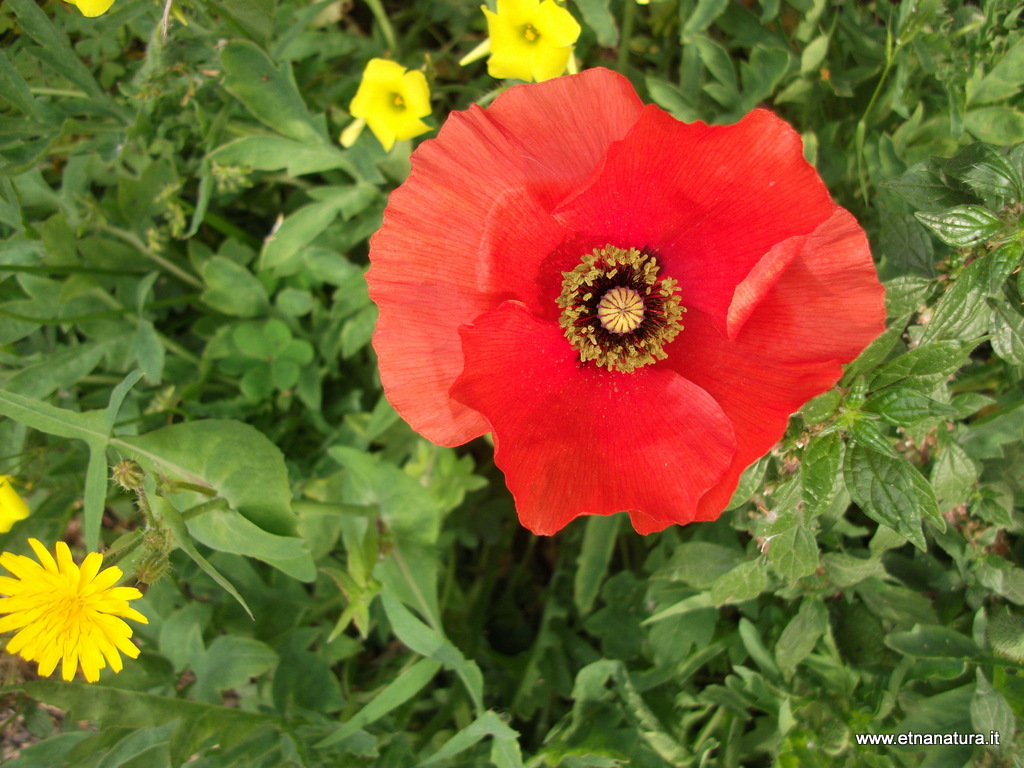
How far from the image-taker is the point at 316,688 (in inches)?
101

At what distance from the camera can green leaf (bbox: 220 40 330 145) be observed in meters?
2.32

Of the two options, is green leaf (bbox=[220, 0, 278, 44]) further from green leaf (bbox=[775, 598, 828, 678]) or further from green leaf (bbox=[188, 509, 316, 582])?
green leaf (bbox=[775, 598, 828, 678])

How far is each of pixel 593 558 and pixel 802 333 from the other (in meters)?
1.23

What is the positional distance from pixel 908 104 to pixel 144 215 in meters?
2.70

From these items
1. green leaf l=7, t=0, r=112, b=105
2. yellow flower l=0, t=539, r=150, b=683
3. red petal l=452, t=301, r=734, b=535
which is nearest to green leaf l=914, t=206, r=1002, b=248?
red petal l=452, t=301, r=734, b=535

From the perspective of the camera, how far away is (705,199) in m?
1.70

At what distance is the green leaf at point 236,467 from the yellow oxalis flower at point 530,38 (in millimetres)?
1264

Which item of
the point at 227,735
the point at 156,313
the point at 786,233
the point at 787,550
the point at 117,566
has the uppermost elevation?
the point at 786,233

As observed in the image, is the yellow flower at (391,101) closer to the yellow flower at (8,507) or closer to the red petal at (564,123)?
the red petal at (564,123)

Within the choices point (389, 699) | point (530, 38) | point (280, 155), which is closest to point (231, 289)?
point (280, 155)

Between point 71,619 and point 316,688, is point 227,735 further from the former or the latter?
point 71,619

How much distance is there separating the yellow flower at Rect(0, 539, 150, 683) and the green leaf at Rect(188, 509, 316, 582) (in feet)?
1.14

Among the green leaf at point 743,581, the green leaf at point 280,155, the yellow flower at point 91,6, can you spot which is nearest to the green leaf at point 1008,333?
the green leaf at point 743,581

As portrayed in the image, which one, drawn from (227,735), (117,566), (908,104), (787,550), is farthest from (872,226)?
(227,735)
